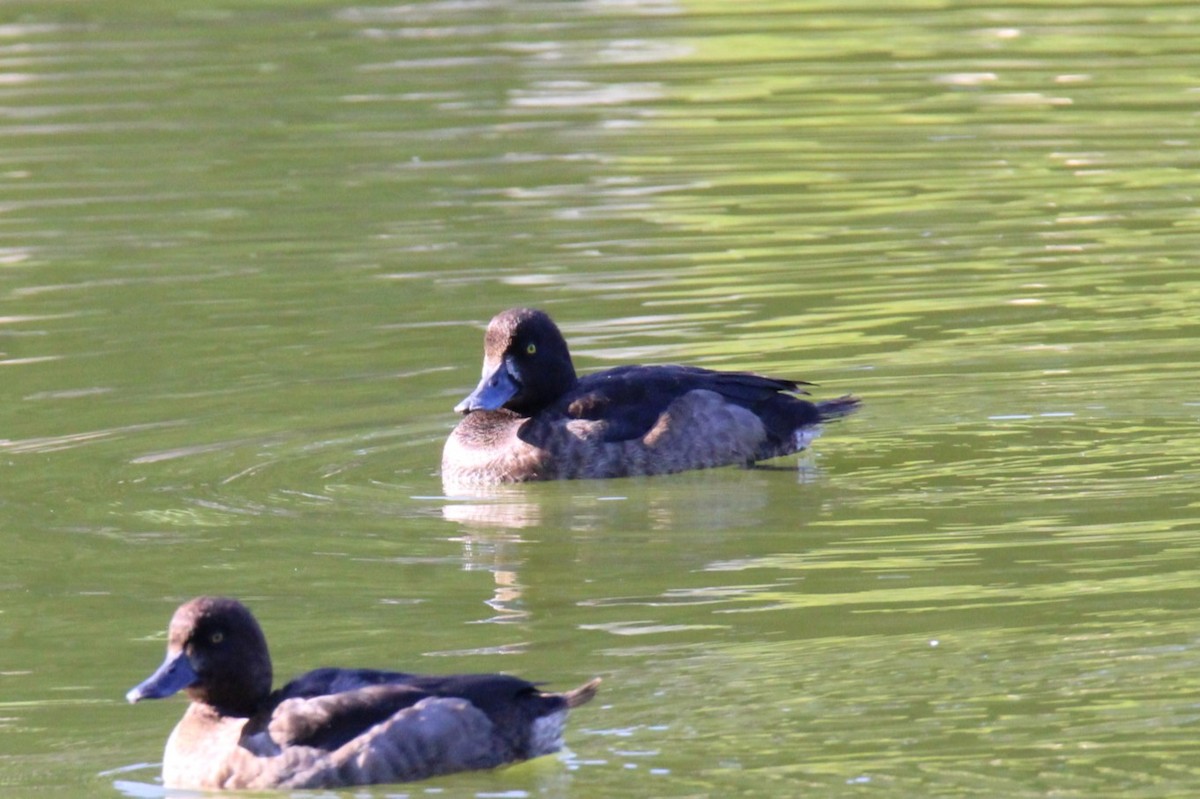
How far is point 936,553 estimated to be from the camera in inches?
413

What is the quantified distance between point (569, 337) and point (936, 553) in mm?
5586

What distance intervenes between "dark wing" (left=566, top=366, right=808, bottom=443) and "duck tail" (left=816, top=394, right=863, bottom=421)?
162mm

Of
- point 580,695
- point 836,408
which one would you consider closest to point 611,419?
point 836,408

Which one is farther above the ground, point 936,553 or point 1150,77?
point 1150,77

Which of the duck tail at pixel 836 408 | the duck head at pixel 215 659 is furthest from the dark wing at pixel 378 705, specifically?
the duck tail at pixel 836 408

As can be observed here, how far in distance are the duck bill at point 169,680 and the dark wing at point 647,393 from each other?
4827mm

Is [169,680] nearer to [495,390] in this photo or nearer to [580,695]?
[580,695]

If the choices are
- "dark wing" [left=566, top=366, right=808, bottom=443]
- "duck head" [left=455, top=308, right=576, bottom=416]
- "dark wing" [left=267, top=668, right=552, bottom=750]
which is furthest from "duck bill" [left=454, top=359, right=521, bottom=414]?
"dark wing" [left=267, top=668, right=552, bottom=750]

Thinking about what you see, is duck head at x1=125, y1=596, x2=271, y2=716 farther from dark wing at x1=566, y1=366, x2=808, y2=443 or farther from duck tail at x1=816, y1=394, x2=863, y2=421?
duck tail at x1=816, y1=394, x2=863, y2=421

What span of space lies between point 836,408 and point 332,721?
5.42 m

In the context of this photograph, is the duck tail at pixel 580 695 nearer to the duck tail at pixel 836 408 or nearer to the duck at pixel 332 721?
the duck at pixel 332 721

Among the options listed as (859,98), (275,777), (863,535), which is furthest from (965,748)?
(859,98)

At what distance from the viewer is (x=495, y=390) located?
13117mm

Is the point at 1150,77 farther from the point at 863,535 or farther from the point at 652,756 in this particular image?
the point at 652,756
